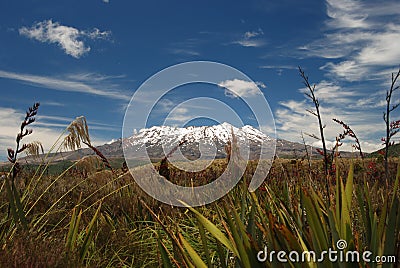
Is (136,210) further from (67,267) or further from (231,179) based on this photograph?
(67,267)

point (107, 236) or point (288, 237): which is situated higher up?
point (288, 237)

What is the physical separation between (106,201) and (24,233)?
3.77 m

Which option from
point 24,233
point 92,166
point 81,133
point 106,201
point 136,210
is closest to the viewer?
point 24,233

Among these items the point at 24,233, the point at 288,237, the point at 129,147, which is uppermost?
the point at 129,147

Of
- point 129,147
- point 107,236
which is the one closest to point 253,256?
point 107,236

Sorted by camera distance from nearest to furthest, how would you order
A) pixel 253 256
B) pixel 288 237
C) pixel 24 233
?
1. pixel 288 237
2. pixel 253 256
3. pixel 24 233

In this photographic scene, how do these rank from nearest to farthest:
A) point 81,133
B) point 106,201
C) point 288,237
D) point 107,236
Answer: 1. point 288,237
2. point 107,236
3. point 81,133
4. point 106,201

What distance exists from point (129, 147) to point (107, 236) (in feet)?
3.93

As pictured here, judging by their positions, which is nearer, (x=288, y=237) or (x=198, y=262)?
(x=288, y=237)

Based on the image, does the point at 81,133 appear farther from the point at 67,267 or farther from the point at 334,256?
the point at 334,256

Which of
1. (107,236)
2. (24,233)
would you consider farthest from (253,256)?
(107,236)

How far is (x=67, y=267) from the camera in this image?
105 inches

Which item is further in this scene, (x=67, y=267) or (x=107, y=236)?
(x=107, y=236)

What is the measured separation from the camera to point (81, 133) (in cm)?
505
